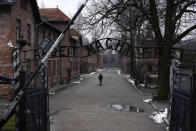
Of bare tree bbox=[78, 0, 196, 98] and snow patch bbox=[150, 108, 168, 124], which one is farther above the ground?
bare tree bbox=[78, 0, 196, 98]

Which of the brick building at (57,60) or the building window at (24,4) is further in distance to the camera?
the brick building at (57,60)

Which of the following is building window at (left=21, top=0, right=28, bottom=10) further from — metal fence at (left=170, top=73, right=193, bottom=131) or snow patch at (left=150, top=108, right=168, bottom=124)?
metal fence at (left=170, top=73, right=193, bottom=131)

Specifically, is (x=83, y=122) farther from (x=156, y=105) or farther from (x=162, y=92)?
(x=162, y=92)

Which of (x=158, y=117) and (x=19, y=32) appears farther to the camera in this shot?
(x=19, y=32)

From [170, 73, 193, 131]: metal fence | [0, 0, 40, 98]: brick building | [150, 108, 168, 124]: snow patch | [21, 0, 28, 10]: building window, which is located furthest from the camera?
[21, 0, 28, 10]: building window

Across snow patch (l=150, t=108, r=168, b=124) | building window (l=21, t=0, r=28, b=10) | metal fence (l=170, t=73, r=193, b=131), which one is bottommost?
snow patch (l=150, t=108, r=168, b=124)

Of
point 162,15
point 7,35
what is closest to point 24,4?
point 7,35

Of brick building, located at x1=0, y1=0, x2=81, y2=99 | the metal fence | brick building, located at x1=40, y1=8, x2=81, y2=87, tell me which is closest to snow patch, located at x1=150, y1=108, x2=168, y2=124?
the metal fence

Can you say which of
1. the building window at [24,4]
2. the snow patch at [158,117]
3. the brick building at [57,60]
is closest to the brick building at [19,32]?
the building window at [24,4]

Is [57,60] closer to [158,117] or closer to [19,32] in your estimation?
[19,32]

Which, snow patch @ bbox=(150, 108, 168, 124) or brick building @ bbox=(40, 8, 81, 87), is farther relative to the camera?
brick building @ bbox=(40, 8, 81, 87)

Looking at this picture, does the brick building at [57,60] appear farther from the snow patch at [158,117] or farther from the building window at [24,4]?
the snow patch at [158,117]

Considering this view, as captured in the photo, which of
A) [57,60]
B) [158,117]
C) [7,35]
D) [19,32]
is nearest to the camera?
[158,117]

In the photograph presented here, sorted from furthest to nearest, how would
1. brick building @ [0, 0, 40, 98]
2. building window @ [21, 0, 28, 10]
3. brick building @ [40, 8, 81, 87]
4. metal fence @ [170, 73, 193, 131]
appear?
brick building @ [40, 8, 81, 87] < building window @ [21, 0, 28, 10] < brick building @ [0, 0, 40, 98] < metal fence @ [170, 73, 193, 131]
